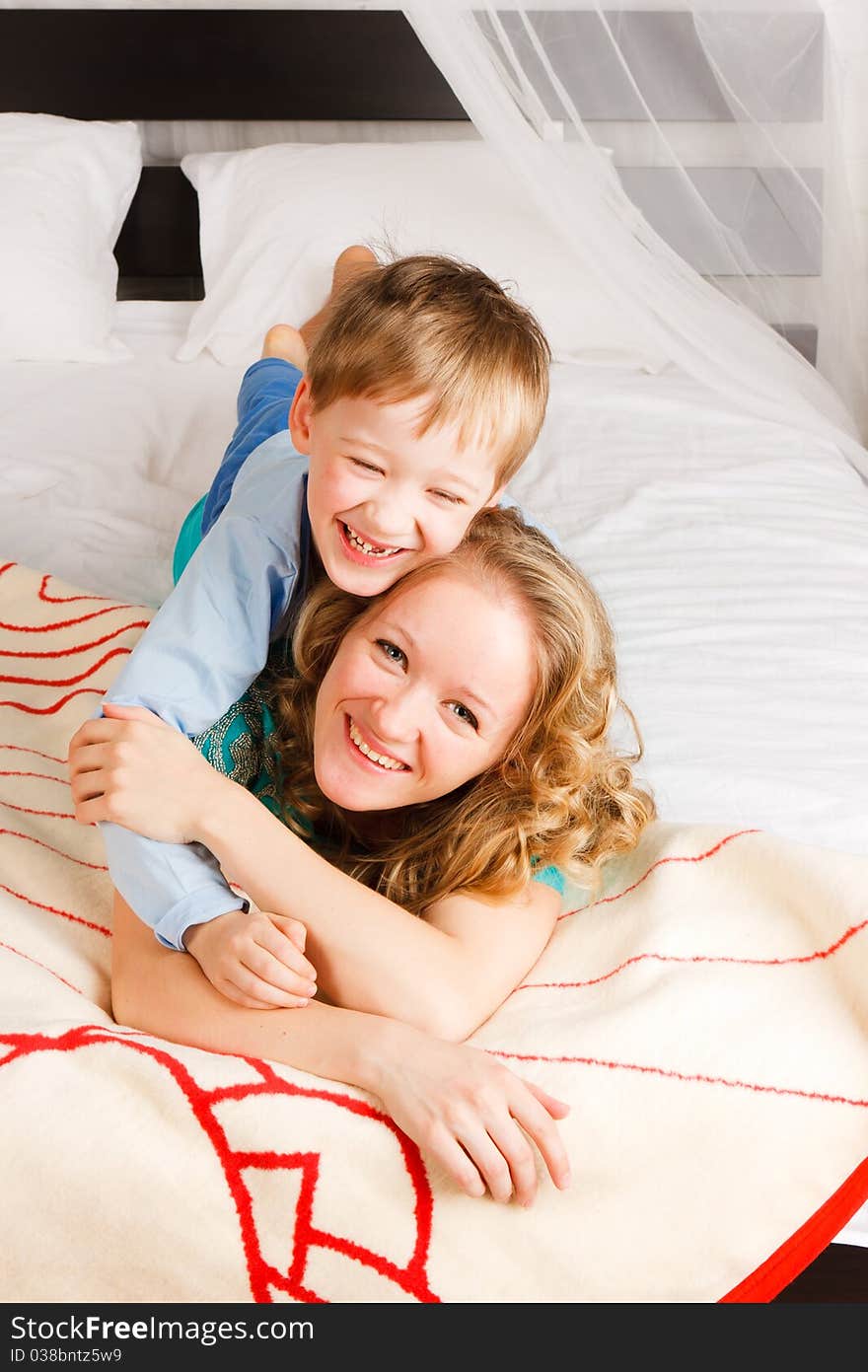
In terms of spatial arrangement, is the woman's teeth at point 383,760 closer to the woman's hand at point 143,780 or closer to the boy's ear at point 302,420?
the woman's hand at point 143,780

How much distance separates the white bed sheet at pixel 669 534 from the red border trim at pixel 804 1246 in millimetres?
95

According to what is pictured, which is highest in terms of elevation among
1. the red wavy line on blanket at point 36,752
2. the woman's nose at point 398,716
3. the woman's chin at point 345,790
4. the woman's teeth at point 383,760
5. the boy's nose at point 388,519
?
the boy's nose at point 388,519

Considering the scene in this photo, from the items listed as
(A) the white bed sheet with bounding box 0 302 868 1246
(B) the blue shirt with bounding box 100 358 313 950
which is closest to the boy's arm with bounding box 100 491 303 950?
(B) the blue shirt with bounding box 100 358 313 950

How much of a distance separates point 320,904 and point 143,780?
7.3 inches

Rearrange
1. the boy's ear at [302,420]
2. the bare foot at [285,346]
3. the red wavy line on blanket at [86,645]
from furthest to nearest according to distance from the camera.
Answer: the bare foot at [285,346] → the red wavy line on blanket at [86,645] → the boy's ear at [302,420]

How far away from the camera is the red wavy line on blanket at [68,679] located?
1442mm

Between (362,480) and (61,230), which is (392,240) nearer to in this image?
(61,230)

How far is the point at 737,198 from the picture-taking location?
5.90 ft

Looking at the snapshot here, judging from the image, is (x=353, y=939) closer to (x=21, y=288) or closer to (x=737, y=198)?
(x=737, y=198)

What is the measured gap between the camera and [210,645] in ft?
3.90

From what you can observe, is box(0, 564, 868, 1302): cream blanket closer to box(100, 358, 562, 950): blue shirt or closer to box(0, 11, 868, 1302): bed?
box(0, 11, 868, 1302): bed

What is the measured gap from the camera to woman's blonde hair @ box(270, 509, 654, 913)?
3.76 ft

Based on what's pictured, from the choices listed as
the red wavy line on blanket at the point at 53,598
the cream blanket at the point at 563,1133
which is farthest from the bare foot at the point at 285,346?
the cream blanket at the point at 563,1133

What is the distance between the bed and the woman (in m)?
0.04
